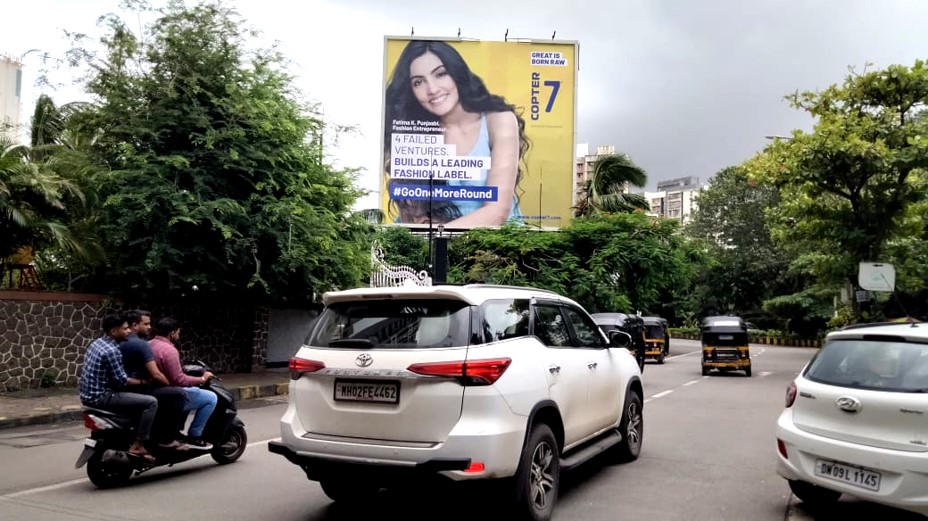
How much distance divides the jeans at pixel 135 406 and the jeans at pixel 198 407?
47cm

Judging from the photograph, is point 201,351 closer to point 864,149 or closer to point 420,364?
point 420,364

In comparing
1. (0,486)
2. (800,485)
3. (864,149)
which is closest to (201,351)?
(0,486)

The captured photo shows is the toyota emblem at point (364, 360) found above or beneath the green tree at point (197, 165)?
beneath

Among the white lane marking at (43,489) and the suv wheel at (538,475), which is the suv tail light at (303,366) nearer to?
the suv wheel at (538,475)

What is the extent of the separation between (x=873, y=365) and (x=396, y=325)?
3746 millimetres

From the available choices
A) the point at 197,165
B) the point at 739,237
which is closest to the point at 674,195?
the point at 739,237

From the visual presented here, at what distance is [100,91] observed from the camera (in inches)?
572

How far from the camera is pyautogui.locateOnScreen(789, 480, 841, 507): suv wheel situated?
5.92 m

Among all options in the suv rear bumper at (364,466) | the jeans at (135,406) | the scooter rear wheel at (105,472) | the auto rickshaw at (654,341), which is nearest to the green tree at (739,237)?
the auto rickshaw at (654,341)

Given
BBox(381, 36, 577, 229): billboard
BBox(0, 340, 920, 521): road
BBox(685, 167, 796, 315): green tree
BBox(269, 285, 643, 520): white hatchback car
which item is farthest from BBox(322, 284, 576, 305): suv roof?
BBox(685, 167, 796, 315): green tree

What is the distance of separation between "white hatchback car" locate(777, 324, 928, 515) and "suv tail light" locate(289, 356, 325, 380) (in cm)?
378

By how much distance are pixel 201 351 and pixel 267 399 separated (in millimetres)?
2989

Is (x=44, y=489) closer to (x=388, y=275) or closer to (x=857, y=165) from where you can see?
(x=388, y=275)

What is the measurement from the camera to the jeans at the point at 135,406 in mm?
6762
